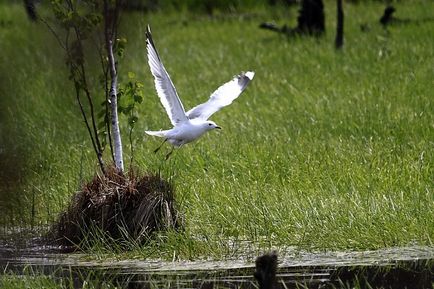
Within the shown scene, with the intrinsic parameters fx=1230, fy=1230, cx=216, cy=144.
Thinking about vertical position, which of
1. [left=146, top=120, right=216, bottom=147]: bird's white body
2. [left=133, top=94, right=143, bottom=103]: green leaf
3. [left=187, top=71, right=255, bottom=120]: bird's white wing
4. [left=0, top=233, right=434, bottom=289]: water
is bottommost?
[left=0, top=233, right=434, bottom=289]: water

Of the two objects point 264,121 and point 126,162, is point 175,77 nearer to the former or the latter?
point 264,121

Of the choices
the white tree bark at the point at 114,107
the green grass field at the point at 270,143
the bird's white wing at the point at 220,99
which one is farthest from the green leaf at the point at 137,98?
the green grass field at the point at 270,143

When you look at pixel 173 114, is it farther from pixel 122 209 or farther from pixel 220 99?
pixel 122 209

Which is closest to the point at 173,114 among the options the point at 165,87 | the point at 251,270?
the point at 165,87

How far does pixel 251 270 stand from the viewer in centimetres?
746

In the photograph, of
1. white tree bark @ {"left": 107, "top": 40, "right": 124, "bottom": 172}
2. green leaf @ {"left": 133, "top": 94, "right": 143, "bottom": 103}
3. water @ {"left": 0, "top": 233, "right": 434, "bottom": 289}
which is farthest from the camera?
green leaf @ {"left": 133, "top": 94, "right": 143, "bottom": 103}

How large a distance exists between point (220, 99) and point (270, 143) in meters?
1.79

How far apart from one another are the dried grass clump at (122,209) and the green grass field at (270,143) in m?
0.17

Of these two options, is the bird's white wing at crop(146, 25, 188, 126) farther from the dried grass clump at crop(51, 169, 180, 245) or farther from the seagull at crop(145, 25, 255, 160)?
the dried grass clump at crop(51, 169, 180, 245)

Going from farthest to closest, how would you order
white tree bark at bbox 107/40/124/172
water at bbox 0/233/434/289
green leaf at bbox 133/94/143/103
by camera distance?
1. green leaf at bbox 133/94/143/103
2. white tree bark at bbox 107/40/124/172
3. water at bbox 0/233/434/289

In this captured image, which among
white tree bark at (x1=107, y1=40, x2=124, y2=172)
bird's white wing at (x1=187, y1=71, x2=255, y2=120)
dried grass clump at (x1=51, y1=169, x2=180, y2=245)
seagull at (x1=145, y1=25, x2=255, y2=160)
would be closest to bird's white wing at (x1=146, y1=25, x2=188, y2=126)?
seagull at (x1=145, y1=25, x2=255, y2=160)

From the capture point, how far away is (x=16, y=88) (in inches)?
566

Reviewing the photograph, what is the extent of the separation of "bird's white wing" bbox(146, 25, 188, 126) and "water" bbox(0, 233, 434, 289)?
1.32 m

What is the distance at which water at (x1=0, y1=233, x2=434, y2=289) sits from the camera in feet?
23.4
